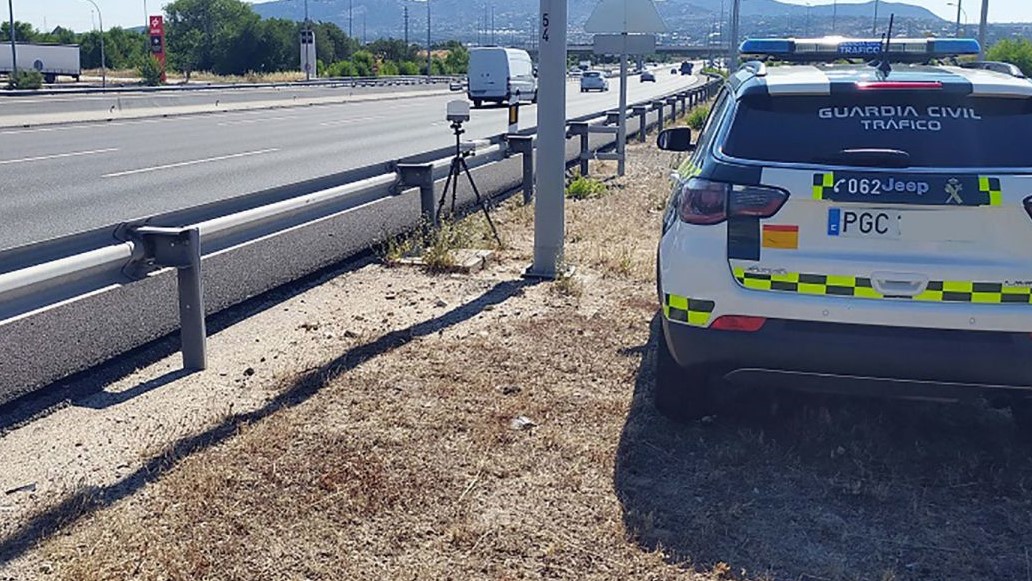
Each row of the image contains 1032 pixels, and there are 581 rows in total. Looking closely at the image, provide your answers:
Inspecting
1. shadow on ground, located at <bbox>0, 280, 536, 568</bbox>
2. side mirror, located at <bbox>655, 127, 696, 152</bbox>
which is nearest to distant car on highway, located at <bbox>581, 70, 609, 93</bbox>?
shadow on ground, located at <bbox>0, 280, 536, 568</bbox>

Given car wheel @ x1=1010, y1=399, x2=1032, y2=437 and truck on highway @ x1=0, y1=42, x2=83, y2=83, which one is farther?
truck on highway @ x1=0, y1=42, x2=83, y2=83

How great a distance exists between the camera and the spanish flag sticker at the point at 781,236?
4430 millimetres

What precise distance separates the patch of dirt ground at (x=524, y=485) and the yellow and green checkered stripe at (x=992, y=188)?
1172 mm

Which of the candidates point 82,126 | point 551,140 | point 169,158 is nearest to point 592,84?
point 82,126

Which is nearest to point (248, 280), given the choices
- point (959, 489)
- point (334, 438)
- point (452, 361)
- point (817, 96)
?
point (452, 361)

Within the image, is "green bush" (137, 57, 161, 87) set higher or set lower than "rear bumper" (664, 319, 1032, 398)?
higher

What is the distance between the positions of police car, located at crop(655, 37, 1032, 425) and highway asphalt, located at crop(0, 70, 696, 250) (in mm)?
4722

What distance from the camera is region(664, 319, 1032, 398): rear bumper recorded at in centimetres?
431

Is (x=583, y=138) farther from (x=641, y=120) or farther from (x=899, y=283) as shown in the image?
(x=899, y=283)

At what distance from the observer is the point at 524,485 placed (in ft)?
14.8

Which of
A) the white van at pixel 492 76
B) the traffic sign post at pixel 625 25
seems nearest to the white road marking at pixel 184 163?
the traffic sign post at pixel 625 25

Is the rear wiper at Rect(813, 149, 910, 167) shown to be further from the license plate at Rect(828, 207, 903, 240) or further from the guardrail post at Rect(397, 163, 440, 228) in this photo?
the guardrail post at Rect(397, 163, 440, 228)

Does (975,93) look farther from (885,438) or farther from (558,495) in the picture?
(558,495)

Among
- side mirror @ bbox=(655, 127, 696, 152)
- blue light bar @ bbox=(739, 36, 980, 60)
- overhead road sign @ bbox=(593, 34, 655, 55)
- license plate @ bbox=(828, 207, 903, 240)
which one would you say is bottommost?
license plate @ bbox=(828, 207, 903, 240)
